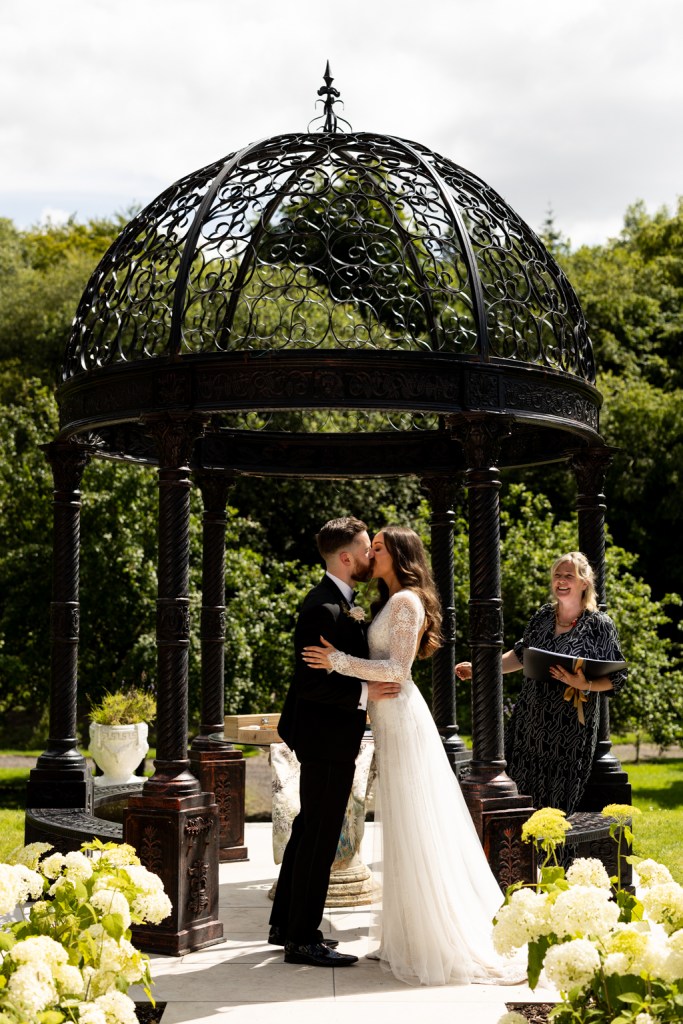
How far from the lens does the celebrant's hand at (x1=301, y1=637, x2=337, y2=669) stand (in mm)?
5742

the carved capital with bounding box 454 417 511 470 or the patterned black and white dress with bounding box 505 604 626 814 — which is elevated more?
the carved capital with bounding box 454 417 511 470

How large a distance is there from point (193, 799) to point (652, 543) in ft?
59.6

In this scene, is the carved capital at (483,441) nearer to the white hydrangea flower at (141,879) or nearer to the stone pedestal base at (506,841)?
the stone pedestal base at (506,841)

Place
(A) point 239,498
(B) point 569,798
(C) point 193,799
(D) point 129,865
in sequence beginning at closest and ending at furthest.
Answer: (D) point 129,865
(C) point 193,799
(B) point 569,798
(A) point 239,498

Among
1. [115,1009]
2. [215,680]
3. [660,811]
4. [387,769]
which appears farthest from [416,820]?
[660,811]

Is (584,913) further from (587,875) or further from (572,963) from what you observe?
(587,875)

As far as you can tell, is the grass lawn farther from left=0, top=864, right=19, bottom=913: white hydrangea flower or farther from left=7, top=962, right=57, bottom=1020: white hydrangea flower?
left=7, top=962, right=57, bottom=1020: white hydrangea flower

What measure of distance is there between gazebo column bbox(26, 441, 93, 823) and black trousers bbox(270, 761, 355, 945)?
9.52 ft

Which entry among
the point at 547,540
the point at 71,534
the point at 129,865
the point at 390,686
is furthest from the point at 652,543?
the point at 129,865

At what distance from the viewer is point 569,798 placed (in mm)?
7027

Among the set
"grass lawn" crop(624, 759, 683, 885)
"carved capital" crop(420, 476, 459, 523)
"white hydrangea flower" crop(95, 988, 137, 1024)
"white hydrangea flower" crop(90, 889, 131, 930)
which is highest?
"carved capital" crop(420, 476, 459, 523)

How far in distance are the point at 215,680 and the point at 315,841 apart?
3712 mm

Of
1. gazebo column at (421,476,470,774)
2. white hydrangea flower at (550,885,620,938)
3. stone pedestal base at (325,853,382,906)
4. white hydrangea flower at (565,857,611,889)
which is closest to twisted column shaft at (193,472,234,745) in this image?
gazebo column at (421,476,470,774)

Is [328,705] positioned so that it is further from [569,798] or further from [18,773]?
[18,773]
